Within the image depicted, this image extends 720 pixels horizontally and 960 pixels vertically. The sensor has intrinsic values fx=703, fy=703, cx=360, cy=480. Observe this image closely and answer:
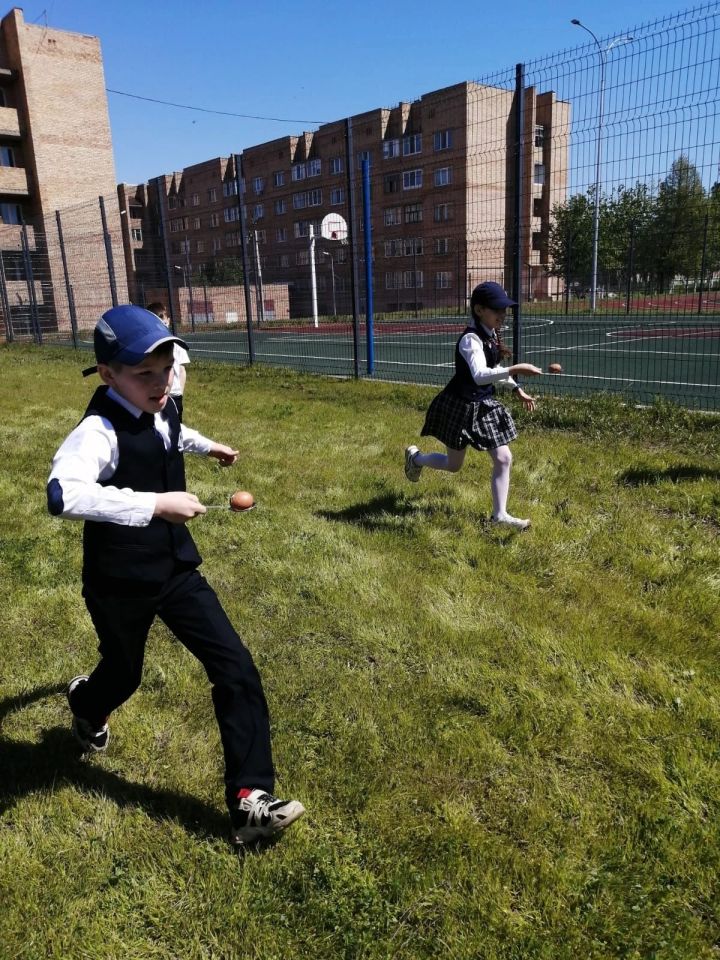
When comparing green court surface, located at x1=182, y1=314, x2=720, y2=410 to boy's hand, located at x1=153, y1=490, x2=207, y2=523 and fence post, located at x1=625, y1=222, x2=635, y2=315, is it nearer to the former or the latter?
fence post, located at x1=625, y1=222, x2=635, y2=315

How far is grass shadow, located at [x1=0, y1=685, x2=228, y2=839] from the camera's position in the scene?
2.43 m

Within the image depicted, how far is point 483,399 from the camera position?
4.87 meters

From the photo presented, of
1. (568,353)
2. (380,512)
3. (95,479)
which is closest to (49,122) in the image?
(568,353)

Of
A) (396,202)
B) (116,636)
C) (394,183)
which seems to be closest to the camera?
(116,636)

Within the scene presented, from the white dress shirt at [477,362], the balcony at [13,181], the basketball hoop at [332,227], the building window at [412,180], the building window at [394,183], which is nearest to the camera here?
the white dress shirt at [477,362]

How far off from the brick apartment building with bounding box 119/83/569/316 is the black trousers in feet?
24.6

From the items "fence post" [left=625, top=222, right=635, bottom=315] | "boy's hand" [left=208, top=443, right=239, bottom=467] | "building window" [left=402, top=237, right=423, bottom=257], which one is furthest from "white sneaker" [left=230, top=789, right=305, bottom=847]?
"building window" [left=402, top=237, right=423, bottom=257]

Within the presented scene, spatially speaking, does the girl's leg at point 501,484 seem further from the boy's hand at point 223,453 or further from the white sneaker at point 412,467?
the boy's hand at point 223,453

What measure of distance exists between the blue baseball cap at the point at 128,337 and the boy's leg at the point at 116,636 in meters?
0.74

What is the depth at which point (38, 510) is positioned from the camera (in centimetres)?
572

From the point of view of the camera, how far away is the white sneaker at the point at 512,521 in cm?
480

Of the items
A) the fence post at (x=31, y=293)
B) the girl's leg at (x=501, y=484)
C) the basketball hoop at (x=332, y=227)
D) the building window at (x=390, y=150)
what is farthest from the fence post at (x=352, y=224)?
the building window at (x=390, y=150)

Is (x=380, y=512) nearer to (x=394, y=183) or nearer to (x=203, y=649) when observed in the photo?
(x=203, y=649)

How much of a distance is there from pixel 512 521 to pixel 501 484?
266mm
